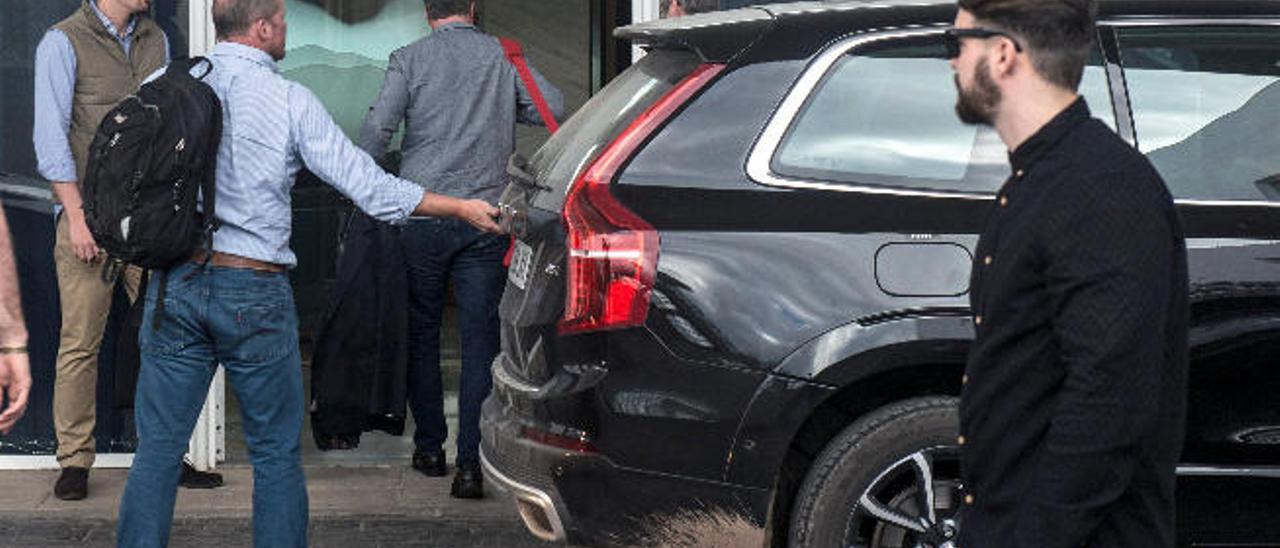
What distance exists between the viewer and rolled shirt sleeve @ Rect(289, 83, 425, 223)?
644cm

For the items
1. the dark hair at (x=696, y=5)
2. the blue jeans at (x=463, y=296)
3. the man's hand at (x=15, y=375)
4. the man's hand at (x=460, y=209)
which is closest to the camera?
the man's hand at (x=15, y=375)

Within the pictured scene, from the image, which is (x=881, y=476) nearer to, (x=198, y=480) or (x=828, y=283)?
(x=828, y=283)

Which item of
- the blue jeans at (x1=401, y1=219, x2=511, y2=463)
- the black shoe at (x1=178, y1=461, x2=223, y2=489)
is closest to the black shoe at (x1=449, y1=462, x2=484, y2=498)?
the blue jeans at (x1=401, y1=219, x2=511, y2=463)

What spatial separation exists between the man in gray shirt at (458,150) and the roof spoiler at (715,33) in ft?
6.60

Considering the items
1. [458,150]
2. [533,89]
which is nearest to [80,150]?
[458,150]

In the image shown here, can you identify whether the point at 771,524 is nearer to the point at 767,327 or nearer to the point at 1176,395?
Result: the point at 767,327

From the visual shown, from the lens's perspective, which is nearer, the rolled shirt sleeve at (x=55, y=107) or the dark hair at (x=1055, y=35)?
the dark hair at (x=1055, y=35)

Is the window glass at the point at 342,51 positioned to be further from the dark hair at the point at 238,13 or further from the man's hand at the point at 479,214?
the dark hair at the point at 238,13

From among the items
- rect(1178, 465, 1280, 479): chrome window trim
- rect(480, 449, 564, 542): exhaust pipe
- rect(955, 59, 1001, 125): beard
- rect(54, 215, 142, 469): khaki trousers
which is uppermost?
rect(955, 59, 1001, 125): beard

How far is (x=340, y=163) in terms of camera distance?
21.2 ft

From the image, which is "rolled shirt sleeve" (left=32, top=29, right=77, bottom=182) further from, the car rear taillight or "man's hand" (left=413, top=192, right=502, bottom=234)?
the car rear taillight

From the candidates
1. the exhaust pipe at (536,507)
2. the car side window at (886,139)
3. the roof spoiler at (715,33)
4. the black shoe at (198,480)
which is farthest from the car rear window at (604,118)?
the black shoe at (198,480)

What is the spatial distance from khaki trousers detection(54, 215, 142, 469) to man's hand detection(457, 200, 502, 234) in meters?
2.31

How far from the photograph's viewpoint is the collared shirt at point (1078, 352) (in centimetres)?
351
